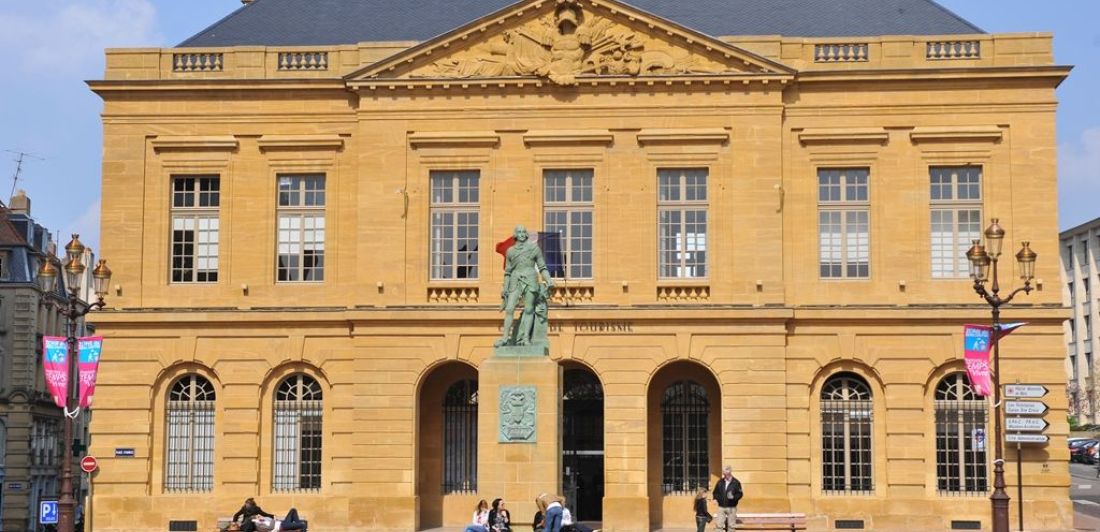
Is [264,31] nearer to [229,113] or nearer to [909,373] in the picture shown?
[229,113]

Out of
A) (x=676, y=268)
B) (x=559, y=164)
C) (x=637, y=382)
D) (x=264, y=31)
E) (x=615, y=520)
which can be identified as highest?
(x=264, y=31)

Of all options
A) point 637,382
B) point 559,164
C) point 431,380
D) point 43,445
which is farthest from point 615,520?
point 43,445

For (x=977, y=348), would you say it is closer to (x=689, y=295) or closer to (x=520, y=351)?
(x=689, y=295)

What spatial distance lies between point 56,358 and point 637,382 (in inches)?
532

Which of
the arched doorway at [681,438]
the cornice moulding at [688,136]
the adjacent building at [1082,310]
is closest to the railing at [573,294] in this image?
the arched doorway at [681,438]

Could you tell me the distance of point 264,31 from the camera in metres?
45.8

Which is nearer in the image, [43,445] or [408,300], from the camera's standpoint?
[408,300]

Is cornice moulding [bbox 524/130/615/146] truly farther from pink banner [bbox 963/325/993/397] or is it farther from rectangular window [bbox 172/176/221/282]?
pink banner [bbox 963/325/993/397]

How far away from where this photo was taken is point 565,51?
4094 cm

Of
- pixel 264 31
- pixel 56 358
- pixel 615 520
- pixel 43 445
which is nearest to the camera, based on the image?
pixel 56 358

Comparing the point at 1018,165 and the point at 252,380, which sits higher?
the point at 1018,165

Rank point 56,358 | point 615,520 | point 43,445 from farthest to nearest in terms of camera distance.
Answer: point 43,445 < point 615,520 < point 56,358

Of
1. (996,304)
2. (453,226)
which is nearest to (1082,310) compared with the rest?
(453,226)

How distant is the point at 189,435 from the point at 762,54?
16546 millimetres
